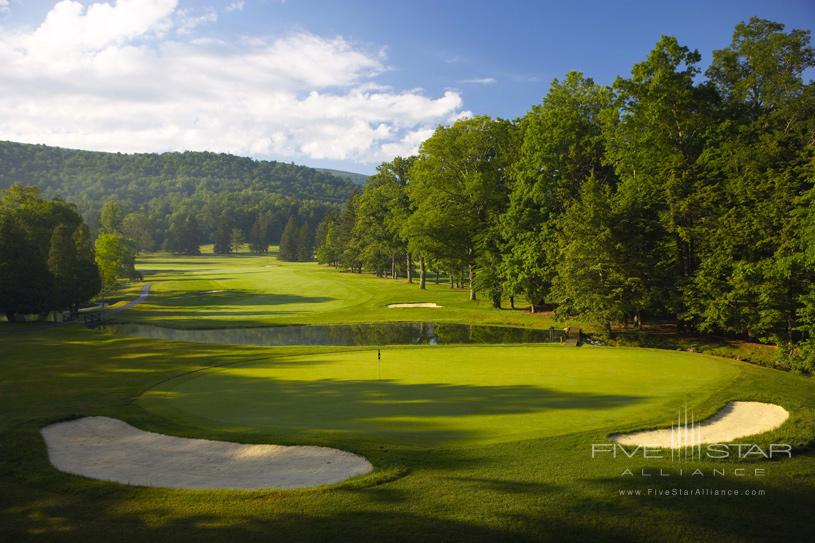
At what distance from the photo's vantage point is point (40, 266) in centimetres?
4459

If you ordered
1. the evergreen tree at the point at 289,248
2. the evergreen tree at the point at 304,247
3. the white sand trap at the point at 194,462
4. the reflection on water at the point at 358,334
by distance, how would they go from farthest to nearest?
the evergreen tree at the point at 304,247 < the evergreen tree at the point at 289,248 < the reflection on water at the point at 358,334 < the white sand trap at the point at 194,462

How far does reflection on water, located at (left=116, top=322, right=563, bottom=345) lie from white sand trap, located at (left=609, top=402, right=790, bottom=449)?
61.8 ft

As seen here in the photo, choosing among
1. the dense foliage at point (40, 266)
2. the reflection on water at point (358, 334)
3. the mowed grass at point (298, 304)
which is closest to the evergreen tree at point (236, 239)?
the mowed grass at point (298, 304)

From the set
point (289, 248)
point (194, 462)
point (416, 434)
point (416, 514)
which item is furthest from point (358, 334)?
point (289, 248)

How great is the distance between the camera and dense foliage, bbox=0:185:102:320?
1689 inches

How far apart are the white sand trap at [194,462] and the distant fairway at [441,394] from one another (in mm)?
1035

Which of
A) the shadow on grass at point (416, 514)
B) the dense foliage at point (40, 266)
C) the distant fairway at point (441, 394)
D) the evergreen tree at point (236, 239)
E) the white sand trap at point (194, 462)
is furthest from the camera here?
the evergreen tree at point (236, 239)

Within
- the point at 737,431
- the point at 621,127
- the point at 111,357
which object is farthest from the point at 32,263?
the point at 737,431

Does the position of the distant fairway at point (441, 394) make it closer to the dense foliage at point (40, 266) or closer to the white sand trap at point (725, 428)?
the white sand trap at point (725, 428)

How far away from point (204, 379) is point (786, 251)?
94.2 ft

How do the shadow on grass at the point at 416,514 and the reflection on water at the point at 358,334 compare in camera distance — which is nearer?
the shadow on grass at the point at 416,514

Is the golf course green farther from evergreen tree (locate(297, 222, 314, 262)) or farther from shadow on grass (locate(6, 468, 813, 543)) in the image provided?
evergreen tree (locate(297, 222, 314, 262))

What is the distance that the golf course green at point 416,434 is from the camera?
28.4 feet

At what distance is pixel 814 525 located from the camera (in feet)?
28.4
